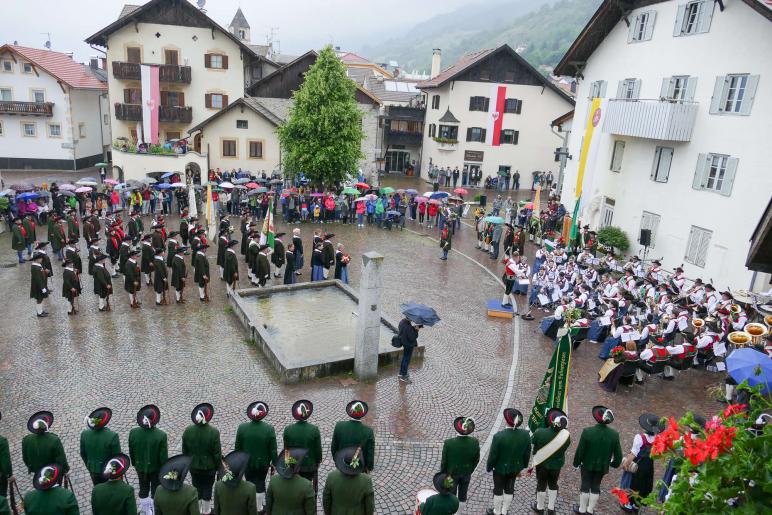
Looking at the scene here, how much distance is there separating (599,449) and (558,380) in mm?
1256

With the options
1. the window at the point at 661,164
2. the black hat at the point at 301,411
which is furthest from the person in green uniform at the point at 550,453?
the window at the point at 661,164

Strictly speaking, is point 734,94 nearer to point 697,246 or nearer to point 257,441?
point 697,246

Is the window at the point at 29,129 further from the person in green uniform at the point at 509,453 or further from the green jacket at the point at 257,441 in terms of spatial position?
the person in green uniform at the point at 509,453

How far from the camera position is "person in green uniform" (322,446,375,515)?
6.64 metres

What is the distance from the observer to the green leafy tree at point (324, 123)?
101 ft

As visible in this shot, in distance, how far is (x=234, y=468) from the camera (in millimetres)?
6629

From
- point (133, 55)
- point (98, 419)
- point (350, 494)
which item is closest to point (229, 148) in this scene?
point (133, 55)

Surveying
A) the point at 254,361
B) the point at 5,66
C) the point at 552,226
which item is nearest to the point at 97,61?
the point at 5,66

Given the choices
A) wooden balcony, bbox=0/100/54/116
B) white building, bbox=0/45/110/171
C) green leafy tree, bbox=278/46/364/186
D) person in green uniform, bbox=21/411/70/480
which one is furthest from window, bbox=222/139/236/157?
person in green uniform, bbox=21/411/70/480

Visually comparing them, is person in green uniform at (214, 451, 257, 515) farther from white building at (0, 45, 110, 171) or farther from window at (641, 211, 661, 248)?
white building at (0, 45, 110, 171)

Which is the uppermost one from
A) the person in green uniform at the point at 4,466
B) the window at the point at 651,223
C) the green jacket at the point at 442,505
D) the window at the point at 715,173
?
the window at the point at 715,173

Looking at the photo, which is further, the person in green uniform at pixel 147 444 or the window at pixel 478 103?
the window at pixel 478 103

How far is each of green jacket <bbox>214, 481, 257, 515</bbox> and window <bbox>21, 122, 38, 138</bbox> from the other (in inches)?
1756

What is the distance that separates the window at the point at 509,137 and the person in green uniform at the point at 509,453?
130ft
